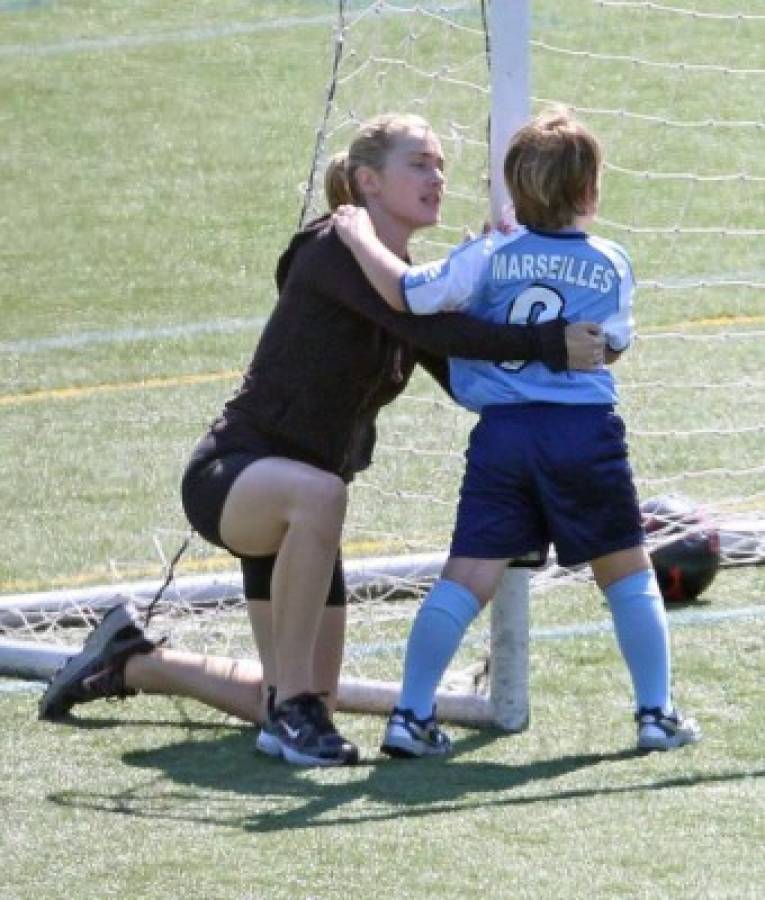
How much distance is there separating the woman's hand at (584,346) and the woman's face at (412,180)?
1.44 ft

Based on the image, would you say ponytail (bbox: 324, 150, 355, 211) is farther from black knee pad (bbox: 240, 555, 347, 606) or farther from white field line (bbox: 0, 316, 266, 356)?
white field line (bbox: 0, 316, 266, 356)

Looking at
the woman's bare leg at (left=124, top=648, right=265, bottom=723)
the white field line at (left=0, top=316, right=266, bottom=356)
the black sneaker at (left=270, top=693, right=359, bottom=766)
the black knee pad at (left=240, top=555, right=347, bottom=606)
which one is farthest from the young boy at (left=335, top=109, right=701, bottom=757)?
the white field line at (left=0, top=316, right=266, bottom=356)

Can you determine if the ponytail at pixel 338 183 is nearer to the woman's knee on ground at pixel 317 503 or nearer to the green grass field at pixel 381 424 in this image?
the woman's knee on ground at pixel 317 503

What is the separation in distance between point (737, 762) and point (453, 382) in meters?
1.00

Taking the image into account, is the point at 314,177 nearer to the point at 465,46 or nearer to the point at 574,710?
the point at 574,710

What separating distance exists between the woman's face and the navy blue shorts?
46cm

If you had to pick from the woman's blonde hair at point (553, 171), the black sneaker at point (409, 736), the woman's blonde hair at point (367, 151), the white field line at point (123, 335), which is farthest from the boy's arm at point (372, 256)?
the white field line at point (123, 335)

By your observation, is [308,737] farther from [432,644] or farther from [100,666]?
[100,666]

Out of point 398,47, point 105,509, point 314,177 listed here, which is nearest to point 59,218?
point 398,47

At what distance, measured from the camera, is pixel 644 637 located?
18.1ft

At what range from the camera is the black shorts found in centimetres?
559

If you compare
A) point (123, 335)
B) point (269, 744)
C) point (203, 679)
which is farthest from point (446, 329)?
point (123, 335)

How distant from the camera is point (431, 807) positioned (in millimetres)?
5098

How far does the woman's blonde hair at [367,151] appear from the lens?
220 inches
